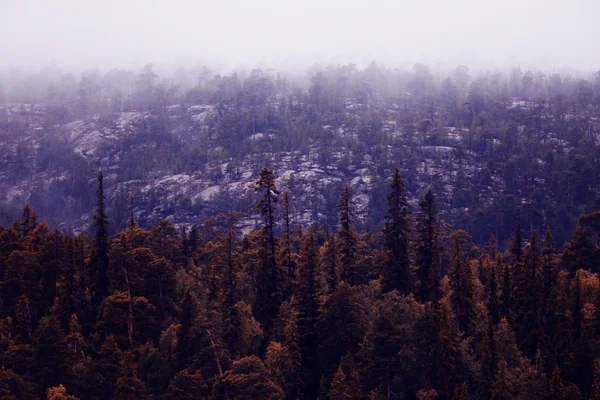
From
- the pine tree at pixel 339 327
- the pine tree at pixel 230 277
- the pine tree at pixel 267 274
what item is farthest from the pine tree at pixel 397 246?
the pine tree at pixel 230 277

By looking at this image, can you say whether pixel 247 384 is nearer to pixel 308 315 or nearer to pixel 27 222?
pixel 308 315

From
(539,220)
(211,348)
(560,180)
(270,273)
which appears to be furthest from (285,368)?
(560,180)

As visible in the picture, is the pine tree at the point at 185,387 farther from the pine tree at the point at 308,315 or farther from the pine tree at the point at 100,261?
the pine tree at the point at 100,261

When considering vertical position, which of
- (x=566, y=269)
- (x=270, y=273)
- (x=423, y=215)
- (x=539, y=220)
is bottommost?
(x=539, y=220)

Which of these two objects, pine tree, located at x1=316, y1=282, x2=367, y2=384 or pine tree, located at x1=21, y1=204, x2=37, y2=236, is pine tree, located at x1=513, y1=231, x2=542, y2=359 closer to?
pine tree, located at x1=316, y1=282, x2=367, y2=384

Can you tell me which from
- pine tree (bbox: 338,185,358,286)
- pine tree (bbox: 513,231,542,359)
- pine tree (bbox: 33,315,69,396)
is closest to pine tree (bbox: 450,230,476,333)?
pine tree (bbox: 513,231,542,359)

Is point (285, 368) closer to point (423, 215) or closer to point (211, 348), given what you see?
point (211, 348)
